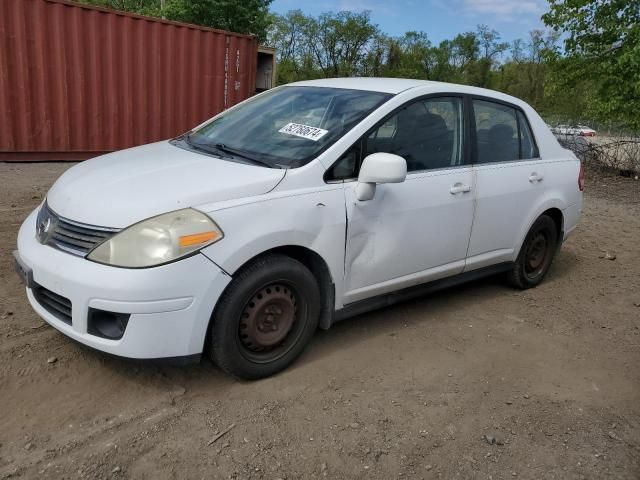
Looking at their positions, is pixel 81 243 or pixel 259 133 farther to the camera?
pixel 259 133

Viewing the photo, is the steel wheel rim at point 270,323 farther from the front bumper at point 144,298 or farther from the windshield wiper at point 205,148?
the windshield wiper at point 205,148

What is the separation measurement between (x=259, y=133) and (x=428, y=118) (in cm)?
114

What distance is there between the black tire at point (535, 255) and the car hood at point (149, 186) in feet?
8.42

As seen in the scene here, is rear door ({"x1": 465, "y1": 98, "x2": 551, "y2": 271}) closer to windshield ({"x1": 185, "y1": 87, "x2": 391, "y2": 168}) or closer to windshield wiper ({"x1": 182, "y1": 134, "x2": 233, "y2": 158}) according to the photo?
windshield ({"x1": 185, "y1": 87, "x2": 391, "y2": 168})

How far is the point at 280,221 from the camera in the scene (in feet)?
9.47

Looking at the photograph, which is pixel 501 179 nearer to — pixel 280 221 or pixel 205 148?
pixel 280 221

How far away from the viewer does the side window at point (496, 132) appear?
13.5ft

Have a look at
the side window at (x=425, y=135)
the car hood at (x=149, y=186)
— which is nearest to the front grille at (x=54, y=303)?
the car hood at (x=149, y=186)

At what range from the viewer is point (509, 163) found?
428cm

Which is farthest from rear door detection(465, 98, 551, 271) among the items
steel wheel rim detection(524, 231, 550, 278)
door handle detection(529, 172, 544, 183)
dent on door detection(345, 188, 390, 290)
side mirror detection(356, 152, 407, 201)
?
side mirror detection(356, 152, 407, 201)

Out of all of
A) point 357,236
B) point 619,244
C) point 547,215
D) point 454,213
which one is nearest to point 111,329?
point 357,236

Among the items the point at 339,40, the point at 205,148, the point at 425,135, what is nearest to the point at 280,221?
the point at 205,148

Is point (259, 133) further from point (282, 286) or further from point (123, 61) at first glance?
point (123, 61)

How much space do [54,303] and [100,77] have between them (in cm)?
739
